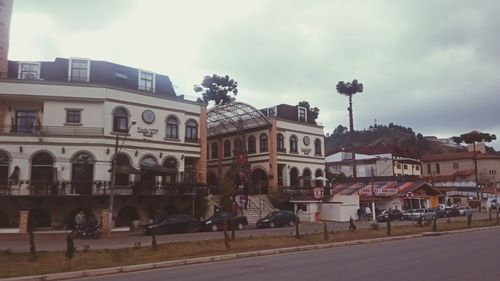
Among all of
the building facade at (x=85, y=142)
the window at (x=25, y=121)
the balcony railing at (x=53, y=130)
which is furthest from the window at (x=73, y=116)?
the window at (x=25, y=121)

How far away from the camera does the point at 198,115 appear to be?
→ 45469mm

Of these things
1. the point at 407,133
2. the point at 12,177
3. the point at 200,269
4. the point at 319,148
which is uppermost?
the point at 407,133

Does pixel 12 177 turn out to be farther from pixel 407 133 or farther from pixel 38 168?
pixel 407 133

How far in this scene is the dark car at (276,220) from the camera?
125 feet

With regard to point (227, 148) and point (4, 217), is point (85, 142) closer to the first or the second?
point (4, 217)

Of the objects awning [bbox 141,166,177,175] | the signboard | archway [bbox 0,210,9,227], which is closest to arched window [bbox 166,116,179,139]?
awning [bbox 141,166,177,175]

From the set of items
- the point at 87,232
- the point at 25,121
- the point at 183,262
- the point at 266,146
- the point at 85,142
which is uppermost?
the point at 25,121

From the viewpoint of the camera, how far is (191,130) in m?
44.9

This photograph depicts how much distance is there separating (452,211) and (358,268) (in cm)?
4693

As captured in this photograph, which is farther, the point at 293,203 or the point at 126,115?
the point at 293,203

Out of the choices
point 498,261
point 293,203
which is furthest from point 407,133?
point 498,261

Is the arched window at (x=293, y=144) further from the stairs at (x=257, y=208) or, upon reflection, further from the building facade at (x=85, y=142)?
the building facade at (x=85, y=142)

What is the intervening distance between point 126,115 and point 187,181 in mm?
7680

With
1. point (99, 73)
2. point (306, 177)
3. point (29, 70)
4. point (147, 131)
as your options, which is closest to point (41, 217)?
point (147, 131)
